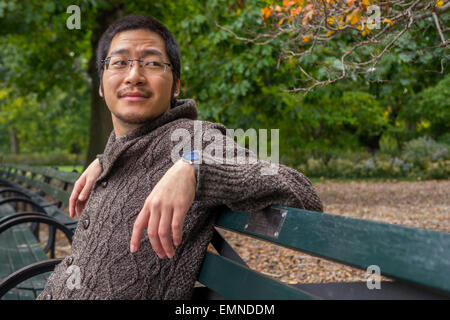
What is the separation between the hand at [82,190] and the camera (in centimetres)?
204

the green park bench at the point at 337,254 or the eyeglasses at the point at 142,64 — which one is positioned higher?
the eyeglasses at the point at 142,64

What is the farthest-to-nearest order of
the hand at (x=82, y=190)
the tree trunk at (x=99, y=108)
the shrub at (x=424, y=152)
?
the shrub at (x=424, y=152) → the tree trunk at (x=99, y=108) → the hand at (x=82, y=190)

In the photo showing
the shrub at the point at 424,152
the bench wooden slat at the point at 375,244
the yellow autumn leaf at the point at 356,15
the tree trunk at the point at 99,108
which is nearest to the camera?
the bench wooden slat at the point at 375,244

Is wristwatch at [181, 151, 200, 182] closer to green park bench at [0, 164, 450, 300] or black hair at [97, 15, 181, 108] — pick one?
green park bench at [0, 164, 450, 300]

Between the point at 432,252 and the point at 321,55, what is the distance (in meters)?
4.86

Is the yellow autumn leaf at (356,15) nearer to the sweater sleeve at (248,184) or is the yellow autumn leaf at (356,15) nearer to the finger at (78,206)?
the sweater sleeve at (248,184)

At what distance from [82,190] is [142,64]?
0.66m

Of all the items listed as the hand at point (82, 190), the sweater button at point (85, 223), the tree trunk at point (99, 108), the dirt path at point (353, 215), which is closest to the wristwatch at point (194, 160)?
the sweater button at point (85, 223)

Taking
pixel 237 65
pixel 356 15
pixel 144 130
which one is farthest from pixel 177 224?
pixel 237 65

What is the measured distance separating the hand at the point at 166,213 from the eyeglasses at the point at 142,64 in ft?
2.45

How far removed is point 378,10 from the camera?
3.01m

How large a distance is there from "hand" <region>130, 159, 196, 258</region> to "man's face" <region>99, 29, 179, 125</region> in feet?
2.06
